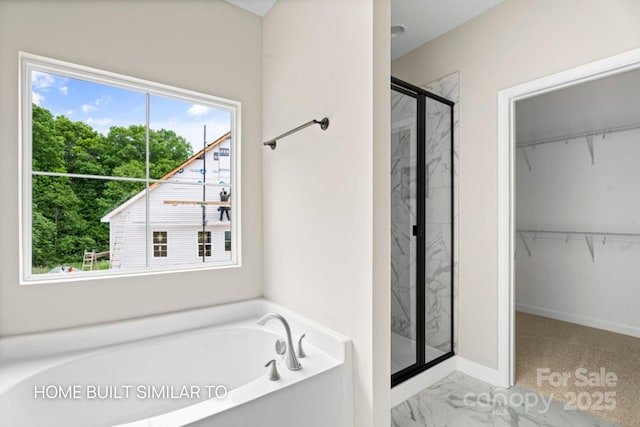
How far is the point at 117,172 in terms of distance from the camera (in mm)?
1911

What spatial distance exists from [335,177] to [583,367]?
2501 mm

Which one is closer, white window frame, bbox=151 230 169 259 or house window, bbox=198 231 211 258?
white window frame, bbox=151 230 169 259

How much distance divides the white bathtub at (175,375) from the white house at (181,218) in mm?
375

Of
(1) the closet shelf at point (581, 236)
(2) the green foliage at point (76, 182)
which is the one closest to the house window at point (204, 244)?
(2) the green foliage at point (76, 182)

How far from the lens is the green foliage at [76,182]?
169 centimetres

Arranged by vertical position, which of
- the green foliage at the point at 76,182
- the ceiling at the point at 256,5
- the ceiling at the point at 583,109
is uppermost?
the ceiling at the point at 256,5

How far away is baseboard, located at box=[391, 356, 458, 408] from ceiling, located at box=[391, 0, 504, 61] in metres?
2.55

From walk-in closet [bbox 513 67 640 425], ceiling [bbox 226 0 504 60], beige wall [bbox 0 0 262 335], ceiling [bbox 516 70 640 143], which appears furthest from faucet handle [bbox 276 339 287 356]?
ceiling [bbox 516 70 640 143]

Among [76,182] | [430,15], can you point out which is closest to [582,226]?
[430,15]

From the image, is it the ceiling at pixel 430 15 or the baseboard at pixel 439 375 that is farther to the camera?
the ceiling at pixel 430 15

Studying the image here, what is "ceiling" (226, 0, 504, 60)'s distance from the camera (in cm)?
223

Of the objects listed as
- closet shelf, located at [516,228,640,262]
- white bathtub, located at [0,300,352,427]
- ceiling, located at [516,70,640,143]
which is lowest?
white bathtub, located at [0,300,352,427]

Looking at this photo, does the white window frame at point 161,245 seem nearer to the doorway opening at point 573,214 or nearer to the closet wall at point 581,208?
the doorway opening at point 573,214

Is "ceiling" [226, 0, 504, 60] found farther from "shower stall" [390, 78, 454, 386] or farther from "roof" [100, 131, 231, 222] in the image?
"roof" [100, 131, 231, 222]
